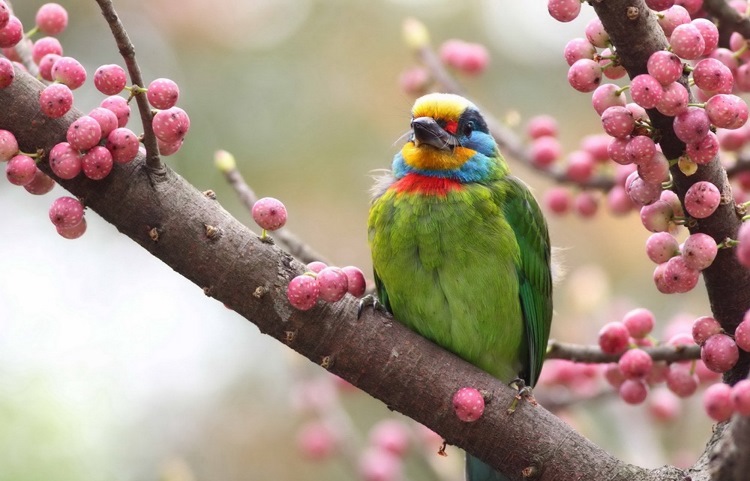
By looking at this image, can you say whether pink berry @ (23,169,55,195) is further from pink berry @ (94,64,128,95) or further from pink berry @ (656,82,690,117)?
pink berry @ (656,82,690,117)

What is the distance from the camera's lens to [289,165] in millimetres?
6762

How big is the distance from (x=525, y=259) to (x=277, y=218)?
1087 millimetres

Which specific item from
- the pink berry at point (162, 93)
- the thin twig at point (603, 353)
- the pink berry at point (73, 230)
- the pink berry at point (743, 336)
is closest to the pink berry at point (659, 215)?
the pink berry at point (743, 336)

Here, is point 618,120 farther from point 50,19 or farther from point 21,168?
point 50,19

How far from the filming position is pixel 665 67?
5.92 feet

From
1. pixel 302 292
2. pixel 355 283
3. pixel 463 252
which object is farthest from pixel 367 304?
pixel 463 252

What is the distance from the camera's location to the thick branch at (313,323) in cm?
202

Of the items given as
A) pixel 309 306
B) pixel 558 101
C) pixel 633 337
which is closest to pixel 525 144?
pixel 633 337

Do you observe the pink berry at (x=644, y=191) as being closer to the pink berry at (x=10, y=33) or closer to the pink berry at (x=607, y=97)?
the pink berry at (x=607, y=97)

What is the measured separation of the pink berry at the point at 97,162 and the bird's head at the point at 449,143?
50.2 inches

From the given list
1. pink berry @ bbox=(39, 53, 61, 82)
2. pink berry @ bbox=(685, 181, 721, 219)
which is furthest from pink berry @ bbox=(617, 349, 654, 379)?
pink berry @ bbox=(39, 53, 61, 82)

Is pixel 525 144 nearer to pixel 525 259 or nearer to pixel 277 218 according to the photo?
pixel 525 259

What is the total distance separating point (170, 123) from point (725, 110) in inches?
44.9

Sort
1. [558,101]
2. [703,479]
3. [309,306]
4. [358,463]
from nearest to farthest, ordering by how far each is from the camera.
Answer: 1. [703,479]
2. [309,306]
3. [358,463]
4. [558,101]
